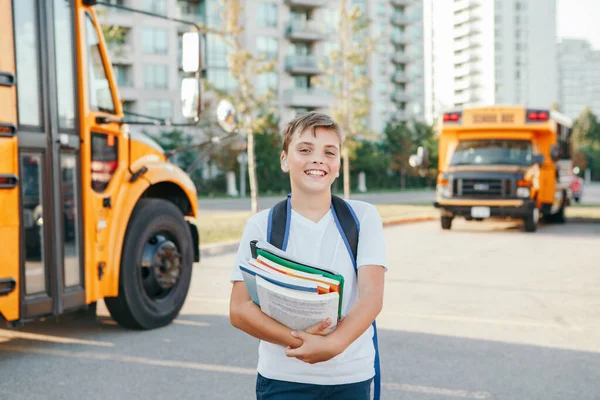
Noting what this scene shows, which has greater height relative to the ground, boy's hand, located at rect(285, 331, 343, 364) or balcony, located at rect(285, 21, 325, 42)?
balcony, located at rect(285, 21, 325, 42)

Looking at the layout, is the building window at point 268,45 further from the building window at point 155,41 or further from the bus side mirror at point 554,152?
the bus side mirror at point 554,152

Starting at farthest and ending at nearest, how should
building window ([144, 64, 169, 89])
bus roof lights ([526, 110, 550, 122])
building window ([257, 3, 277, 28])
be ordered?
building window ([257, 3, 277, 28]) < building window ([144, 64, 169, 89]) < bus roof lights ([526, 110, 550, 122])

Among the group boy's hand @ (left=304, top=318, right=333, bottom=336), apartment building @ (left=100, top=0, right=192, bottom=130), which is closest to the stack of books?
boy's hand @ (left=304, top=318, right=333, bottom=336)

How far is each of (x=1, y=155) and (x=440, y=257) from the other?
8.48 m

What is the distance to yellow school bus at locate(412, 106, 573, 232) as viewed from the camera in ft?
57.5

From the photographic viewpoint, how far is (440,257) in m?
12.5

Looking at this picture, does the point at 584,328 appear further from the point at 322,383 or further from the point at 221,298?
the point at 322,383

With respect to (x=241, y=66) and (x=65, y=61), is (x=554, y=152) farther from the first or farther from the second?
(x=65, y=61)

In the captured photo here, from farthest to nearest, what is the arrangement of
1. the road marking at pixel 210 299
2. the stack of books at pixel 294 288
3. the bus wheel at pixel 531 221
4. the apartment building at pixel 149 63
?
the apartment building at pixel 149 63, the bus wheel at pixel 531 221, the road marking at pixel 210 299, the stack of books at pixel 294 288

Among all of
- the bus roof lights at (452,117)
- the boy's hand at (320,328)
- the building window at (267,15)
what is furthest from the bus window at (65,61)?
the building window at (267,15)

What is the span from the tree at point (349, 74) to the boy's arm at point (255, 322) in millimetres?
24993

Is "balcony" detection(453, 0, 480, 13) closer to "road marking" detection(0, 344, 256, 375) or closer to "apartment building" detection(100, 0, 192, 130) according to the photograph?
"apartment building" detection(100, 0, 192, 130)

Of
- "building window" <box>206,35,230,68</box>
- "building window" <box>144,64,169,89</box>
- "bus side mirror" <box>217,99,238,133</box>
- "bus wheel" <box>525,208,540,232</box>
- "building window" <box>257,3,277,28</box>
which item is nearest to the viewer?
"bus side mirror" <box>217,99,238,133</box>

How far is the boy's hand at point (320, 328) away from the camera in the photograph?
7.88ft
